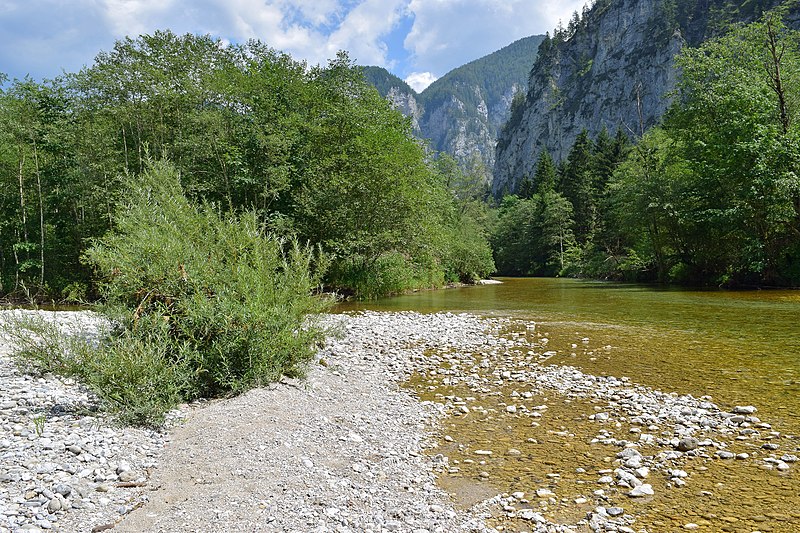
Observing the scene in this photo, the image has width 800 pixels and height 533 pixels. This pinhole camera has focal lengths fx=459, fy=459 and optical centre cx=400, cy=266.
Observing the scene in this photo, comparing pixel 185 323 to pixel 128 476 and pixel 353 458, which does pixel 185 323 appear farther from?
pixel 353 458

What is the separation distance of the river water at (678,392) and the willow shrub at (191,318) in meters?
2.95

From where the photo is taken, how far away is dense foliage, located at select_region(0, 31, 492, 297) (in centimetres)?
2552

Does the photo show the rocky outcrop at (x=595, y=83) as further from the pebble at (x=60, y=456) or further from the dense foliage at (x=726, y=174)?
the pebble at (x=60, y=456)

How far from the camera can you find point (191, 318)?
7.20m

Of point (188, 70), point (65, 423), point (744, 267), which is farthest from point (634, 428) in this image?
point (188, 70)

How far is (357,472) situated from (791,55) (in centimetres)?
3610

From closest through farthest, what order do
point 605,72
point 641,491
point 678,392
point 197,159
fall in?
1. point 641,491
2. point 678,392
3. point 197,159
4. point 605,72

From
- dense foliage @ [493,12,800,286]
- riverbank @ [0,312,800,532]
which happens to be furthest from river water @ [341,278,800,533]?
dense foliage @ [493,12,800,286]

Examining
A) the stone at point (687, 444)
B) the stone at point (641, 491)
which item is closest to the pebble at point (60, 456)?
the stone at point (641, 491)

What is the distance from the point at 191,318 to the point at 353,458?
3472 mm

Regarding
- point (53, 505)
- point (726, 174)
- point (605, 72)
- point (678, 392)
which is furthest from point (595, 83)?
point (53, 505)

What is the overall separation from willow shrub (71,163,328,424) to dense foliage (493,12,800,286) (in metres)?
26.9

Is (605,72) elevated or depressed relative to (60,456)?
elevated

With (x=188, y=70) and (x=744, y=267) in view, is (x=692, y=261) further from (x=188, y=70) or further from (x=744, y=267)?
(x=188, y=70)
